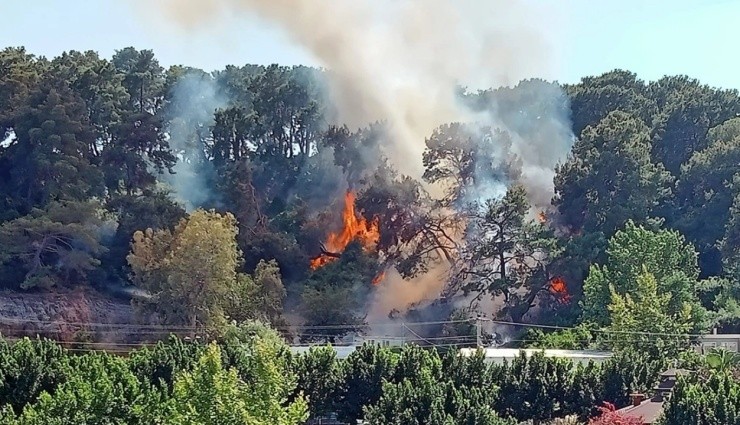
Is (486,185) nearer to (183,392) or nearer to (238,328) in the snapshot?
(238,328)

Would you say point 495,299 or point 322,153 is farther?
point 322,153

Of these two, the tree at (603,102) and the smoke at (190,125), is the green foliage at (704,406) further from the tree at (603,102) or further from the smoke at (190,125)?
the smoke at (190,125)

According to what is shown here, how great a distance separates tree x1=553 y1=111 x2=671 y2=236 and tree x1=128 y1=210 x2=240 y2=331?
2182 centimetres

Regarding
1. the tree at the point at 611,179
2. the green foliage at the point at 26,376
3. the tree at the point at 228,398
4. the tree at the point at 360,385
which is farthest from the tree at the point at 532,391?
the tree at the point at 611,179

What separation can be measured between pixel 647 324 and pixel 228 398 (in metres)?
31.4

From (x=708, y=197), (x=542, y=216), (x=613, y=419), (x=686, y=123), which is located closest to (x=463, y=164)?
(x=542, y=216)

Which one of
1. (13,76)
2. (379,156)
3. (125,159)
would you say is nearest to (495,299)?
(379,156)

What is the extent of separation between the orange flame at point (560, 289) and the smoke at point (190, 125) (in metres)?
29.0

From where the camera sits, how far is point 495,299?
2724 inches

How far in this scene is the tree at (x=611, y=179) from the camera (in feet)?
227

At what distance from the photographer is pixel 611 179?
70562mm

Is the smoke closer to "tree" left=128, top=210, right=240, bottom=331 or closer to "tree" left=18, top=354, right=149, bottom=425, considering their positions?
"tree" left=128, top=210, right=240, bottom=331

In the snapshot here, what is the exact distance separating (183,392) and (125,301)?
41878 mm

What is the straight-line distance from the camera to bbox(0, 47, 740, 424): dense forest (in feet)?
201
